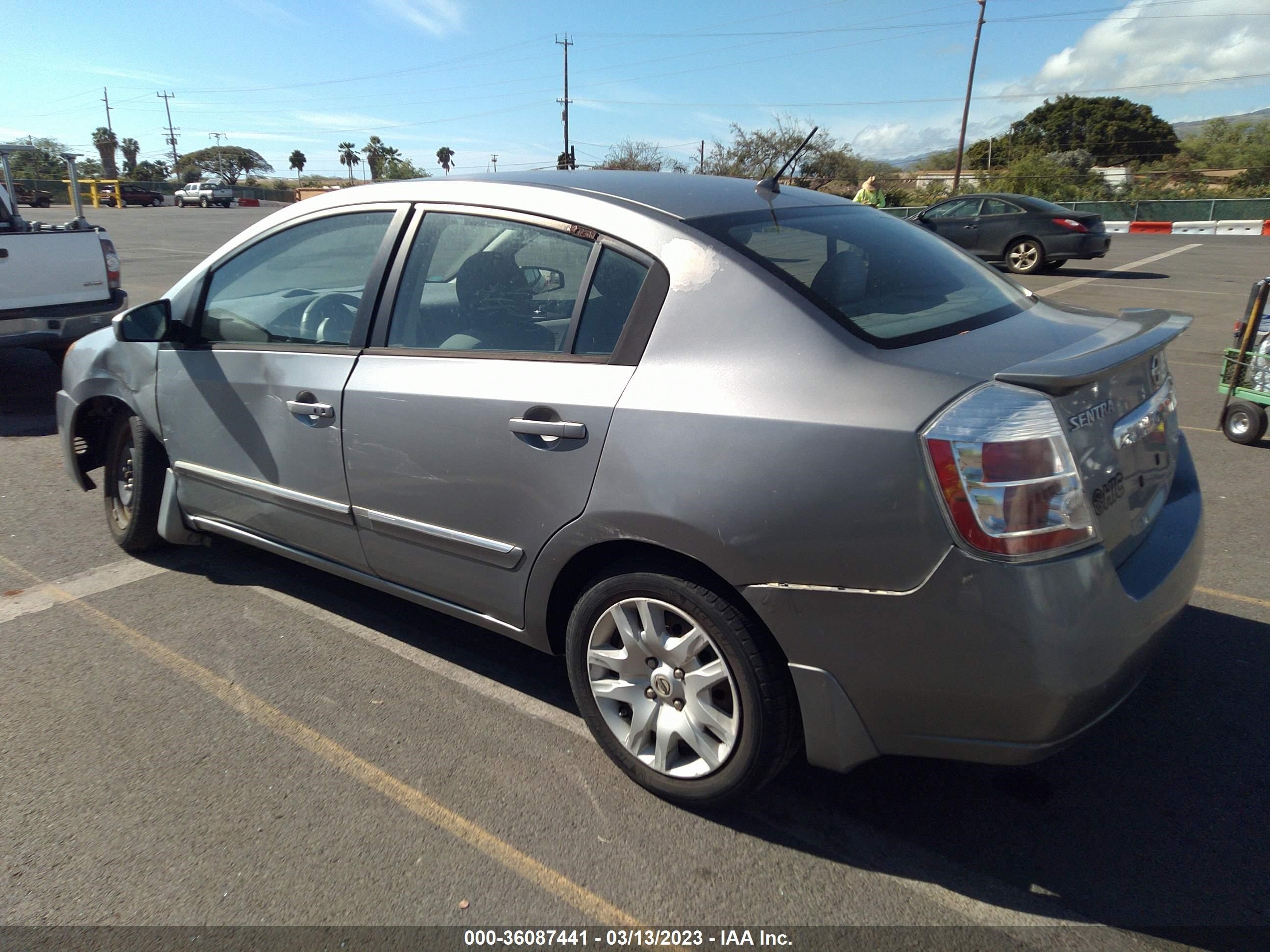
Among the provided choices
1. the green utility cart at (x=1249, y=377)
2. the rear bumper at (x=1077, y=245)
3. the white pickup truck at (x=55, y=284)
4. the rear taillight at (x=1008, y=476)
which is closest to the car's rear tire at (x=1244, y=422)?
the green utility cart at (x=1249, y=377)

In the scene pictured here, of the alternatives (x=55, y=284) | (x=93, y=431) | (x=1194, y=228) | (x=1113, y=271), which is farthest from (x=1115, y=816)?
(x=1194, y=228)

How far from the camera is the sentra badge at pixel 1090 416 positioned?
2092 mm

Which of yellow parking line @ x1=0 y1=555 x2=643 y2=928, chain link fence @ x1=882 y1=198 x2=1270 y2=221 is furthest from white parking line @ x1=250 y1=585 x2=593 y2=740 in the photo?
chain link fence @ x1=882 y1=198 x2=1270 y2=221

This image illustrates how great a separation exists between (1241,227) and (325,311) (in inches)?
1342

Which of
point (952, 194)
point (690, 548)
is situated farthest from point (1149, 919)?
point (952, 194)

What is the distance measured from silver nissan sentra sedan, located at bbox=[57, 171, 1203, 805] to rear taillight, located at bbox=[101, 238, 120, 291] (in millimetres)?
5885

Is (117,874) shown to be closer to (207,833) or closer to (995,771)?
(207,833)

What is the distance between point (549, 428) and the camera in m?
2.58

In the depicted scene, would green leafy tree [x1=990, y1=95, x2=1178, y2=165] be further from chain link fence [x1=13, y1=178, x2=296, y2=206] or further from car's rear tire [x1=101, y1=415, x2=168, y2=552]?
car's rear tire [x1=101, y1=415, x2=168, y2=552]

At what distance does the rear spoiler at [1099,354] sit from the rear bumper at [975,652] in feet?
1.31

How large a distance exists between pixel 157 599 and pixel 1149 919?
3837 mm

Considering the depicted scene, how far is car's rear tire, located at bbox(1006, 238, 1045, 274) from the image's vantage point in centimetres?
1652

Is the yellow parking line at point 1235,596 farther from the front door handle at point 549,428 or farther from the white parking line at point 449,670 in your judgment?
the front door handle at point 549,428

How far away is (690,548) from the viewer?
7.59 ft
